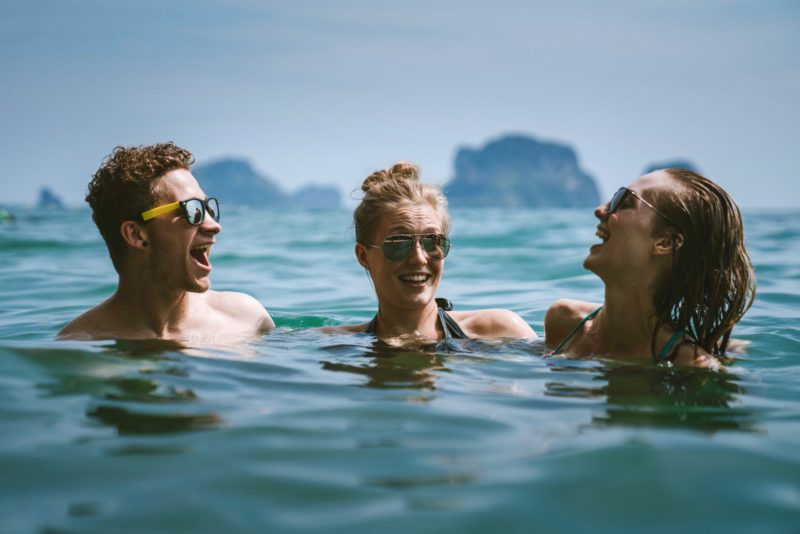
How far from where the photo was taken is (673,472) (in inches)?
119

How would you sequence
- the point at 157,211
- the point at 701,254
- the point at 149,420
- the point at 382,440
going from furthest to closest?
the point at 157,211, the point at 701,254, the point at 149,420, the point at 382,440

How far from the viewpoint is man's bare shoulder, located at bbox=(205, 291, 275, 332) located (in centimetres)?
604

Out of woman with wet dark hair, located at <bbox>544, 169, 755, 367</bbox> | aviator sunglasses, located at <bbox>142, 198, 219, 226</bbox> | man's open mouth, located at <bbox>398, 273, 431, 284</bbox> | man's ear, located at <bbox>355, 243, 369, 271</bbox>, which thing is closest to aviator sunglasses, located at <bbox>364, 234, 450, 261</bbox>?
man's open mouth, located at <bbox>398, 273, 431, 284</bbox>

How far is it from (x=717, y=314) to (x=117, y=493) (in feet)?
10.6

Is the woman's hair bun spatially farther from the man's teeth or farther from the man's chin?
the man's chin

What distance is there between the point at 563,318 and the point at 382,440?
2365mm

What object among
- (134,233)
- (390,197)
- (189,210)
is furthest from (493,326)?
(134,233)

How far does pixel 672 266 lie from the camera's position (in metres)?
4.64

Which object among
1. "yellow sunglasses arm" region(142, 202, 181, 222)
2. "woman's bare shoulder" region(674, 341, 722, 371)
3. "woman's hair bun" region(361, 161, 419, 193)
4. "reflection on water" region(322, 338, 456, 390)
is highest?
"woman's hair bun" region(361, 161, 419, 193)

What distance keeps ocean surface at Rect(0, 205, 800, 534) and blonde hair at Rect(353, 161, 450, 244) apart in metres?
0.74

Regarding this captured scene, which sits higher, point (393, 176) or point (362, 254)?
point (393, 176)

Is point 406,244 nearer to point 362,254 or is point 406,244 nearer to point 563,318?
point 362,254

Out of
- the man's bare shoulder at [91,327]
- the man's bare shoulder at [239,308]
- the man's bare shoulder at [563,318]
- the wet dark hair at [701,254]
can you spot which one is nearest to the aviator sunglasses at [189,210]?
the man's bare shoulder at [91,327]

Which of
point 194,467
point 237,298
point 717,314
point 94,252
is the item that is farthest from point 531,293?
point 94,252
